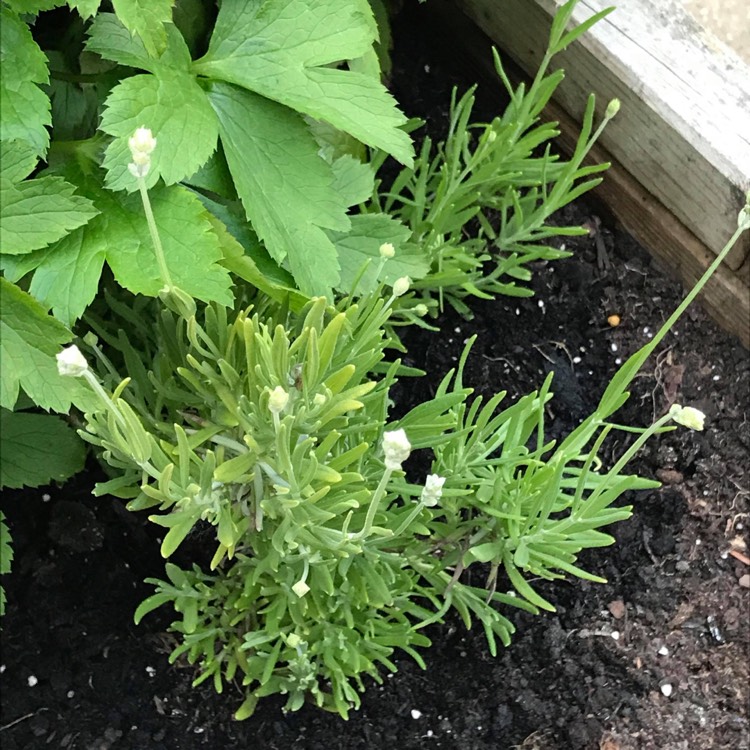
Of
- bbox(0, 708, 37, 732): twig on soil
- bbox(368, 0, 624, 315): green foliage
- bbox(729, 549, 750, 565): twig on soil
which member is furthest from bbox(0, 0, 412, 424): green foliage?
bbox(729, 549, 750, 565): twig on soil

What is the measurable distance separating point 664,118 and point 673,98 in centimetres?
2

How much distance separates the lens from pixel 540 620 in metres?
1.08

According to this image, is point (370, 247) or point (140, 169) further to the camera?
point (370, 247)

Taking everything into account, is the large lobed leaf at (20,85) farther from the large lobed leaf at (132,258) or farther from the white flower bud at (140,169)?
the white flower bud at (140,169)

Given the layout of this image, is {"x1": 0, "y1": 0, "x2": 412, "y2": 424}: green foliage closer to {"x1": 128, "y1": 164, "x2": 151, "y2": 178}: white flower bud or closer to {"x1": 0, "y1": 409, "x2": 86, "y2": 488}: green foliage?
{"x1": 128, "y1": 164, "x2": 151, "y2": 178}: white flower bud

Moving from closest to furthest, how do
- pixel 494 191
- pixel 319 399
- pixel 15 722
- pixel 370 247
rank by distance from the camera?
pixel 319 399 → pixel 370 247 → pixel 15 722 → pixel 494 191

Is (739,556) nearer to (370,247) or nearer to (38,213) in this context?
(370,247)

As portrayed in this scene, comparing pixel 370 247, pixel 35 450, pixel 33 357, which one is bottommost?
pixel 35 450

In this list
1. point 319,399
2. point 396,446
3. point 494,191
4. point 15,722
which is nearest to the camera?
point 396,446

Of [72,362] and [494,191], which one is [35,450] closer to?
[72,362]

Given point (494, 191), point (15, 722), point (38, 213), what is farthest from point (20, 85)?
point (15, 722)

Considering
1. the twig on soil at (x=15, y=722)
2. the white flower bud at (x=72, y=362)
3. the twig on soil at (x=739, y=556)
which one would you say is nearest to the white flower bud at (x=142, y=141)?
the white flower bud at (x=72, y=362)

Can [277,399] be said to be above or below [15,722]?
above

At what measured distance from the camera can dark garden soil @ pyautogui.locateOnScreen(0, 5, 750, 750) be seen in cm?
104
